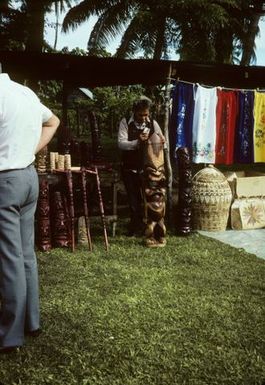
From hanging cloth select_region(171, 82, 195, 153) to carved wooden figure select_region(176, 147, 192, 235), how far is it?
18.2 inches

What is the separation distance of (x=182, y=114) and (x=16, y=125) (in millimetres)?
5071

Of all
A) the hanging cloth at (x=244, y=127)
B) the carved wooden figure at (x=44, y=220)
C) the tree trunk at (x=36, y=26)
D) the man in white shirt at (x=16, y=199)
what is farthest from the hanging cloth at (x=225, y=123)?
the tree trunk at (x=36, y=26)

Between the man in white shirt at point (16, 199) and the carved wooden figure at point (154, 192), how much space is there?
10.1ft

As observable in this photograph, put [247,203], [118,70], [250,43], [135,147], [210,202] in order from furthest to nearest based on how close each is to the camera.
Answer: [250,43]
[118,70]
[247,203]
[210,202]
[135,147]

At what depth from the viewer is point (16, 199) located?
134 inches

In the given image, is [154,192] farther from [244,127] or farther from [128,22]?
[128,22]

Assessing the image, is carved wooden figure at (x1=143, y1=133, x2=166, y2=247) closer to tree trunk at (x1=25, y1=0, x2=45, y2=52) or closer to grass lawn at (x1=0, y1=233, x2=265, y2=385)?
grass lawn at (x1=0, y1=233, x2=265, y2=385)

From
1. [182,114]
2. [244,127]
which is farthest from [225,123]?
[182,114]

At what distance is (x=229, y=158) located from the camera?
837cm

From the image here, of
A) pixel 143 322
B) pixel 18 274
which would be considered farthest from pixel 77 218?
pixel 18 274

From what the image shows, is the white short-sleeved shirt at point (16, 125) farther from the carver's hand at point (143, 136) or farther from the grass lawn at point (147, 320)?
the carver's hand at point (143, 136)

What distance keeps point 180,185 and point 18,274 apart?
4.36 m

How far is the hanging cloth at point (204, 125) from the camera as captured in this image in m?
8.05

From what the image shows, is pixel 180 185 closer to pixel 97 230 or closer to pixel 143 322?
pixel 97 230
